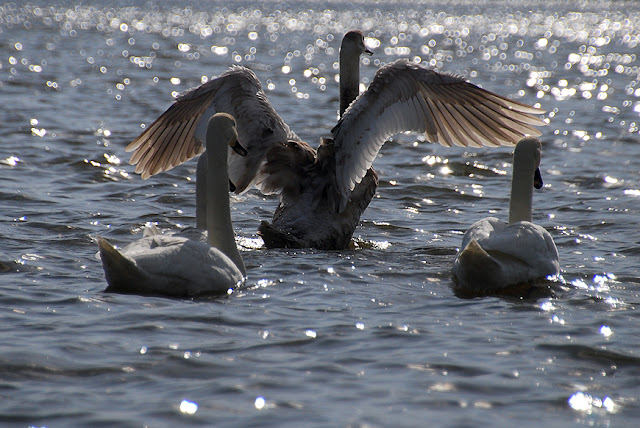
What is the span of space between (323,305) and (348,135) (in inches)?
103

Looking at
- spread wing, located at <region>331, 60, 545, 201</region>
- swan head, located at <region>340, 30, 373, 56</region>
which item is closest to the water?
spread wing, located at <region>331, 60, 545, 201</region>

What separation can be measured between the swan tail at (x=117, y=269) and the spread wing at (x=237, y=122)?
259cm

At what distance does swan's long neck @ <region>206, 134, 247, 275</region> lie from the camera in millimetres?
6871

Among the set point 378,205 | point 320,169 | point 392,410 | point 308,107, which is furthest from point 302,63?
point 392,410

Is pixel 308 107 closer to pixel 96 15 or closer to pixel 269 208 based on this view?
pixel 269 208

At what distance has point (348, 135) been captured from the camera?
857 cm

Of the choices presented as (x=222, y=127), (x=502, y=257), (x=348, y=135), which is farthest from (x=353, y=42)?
(x=502, y=257)

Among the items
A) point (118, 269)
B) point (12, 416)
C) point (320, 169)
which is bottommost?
point (12, 416)

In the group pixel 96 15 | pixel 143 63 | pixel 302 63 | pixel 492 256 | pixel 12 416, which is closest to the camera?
pixel 12 416

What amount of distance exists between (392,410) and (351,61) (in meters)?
5.75

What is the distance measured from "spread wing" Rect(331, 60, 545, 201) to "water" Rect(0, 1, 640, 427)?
2.82 feet

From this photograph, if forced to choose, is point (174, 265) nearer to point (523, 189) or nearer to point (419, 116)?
point (523, 189)

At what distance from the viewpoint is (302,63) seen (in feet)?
87.4

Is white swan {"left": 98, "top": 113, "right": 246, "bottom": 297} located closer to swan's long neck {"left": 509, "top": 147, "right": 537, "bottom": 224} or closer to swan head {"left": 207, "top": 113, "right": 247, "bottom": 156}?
swan head {"left": 207, "top": 113, "right": 247, "bottom": 156}
